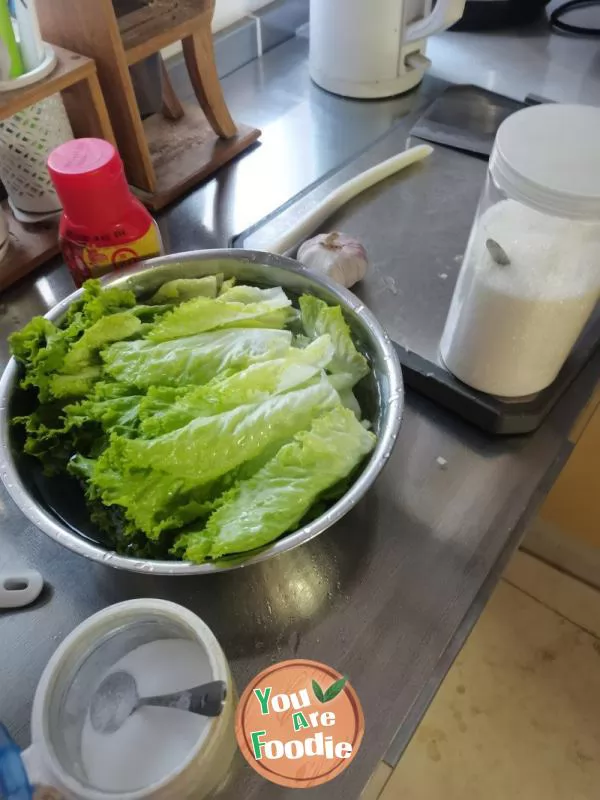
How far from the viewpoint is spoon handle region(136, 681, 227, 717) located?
448 mm

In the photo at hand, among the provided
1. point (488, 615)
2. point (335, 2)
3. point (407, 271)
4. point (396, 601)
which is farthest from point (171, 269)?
point (488, 615)

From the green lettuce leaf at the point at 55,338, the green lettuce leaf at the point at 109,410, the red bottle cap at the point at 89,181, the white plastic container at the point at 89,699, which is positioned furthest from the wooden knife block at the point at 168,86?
the white plastic container at the point at 89,699

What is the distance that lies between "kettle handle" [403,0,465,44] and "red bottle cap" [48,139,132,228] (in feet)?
1.94

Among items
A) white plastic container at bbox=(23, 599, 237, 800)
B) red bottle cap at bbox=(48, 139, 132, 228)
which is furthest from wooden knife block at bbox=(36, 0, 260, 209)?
white plastic container at bbox=(23, 599, 237, 800)

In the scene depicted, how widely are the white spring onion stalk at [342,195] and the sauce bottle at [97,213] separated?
17 centimetres

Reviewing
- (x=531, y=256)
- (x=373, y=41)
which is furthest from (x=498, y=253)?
(x=373, y=41)

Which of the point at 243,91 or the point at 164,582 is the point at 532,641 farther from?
the point at 243,91

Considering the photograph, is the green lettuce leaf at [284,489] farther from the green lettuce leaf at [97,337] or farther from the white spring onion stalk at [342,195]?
the white spring onion stalk at [342,195]

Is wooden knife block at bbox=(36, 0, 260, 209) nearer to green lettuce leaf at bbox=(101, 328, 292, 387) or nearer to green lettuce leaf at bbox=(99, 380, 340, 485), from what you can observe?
green lettuce leaf at bbox=(101, 328, 292, 387)

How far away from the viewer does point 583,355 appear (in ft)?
2.39

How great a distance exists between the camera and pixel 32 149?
0.80 meters

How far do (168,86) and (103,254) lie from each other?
0.44 m

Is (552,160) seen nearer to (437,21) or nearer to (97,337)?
(97,337)

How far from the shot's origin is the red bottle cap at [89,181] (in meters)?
0.63
